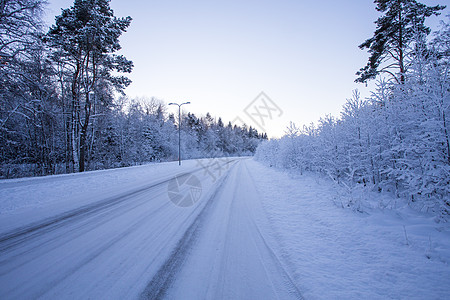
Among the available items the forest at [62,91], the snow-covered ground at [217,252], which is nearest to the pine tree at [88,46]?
the forest at [62,91]

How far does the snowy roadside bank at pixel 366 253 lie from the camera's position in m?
2.01

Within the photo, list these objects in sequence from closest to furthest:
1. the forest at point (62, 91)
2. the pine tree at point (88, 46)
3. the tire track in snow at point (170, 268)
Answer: the tire track in snow at point (170, 268) → the forest at point (62, 91) → the pine tree at point (88, 46)

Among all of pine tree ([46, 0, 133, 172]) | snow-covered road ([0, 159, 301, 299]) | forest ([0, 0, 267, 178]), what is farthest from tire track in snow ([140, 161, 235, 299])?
pine tree ([46, 0, 133, 172])

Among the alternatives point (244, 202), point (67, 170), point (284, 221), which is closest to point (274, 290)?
point (284, 221)

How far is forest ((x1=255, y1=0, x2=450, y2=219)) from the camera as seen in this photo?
384 cm

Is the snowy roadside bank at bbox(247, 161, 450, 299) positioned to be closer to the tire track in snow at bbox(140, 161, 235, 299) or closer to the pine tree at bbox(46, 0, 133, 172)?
the tire track in snow at bbox(140, 161, 235, 299)

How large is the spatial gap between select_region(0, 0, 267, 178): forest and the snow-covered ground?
731 centimetres

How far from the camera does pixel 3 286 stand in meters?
2.02

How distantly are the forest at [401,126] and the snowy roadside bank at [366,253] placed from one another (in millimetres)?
744

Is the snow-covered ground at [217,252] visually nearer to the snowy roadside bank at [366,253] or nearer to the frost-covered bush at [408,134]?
the snowy roadside bank at [366,253]

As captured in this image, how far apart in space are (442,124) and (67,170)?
2246cm

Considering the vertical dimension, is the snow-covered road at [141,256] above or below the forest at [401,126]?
below

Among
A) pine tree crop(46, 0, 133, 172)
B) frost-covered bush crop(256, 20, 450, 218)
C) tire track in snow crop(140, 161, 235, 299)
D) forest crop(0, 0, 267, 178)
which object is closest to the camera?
tire track in snow crop(140, 161, 235, 299)

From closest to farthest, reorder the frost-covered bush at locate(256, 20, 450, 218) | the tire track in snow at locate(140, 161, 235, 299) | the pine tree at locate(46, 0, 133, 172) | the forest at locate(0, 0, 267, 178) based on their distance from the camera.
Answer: the tire track in snow at locate(140, 161, 235, 299) < the frost-covered bush at locate(256, 20, 450, 218) < the forest at locate(0, 0, 267, 178) < the pine tree at locate(46, 0, 133, 172)
